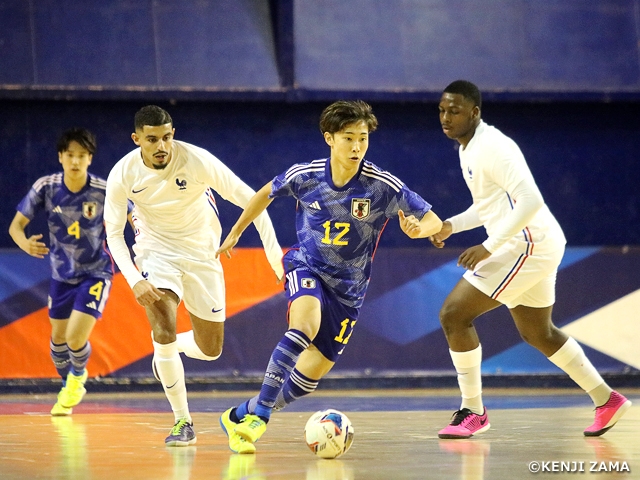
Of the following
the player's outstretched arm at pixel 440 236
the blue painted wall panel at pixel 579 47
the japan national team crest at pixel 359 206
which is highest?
the blue painted wall panel at pixel 579 47

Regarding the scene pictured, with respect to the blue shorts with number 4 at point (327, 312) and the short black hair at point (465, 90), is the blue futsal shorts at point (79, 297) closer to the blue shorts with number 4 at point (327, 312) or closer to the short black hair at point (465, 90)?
the blue shorts with number 4 at point (327, 312)

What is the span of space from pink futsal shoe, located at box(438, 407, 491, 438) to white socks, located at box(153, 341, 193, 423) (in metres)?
1.66

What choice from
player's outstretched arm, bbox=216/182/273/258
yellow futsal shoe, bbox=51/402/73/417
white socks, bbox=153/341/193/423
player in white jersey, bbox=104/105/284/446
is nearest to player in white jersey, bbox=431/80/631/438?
player's outstretched arm, bbox=216/182/273/258

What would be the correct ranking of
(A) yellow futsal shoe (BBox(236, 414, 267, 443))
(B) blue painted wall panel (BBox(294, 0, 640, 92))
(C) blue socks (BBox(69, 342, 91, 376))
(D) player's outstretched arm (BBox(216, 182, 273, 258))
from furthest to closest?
(B) blue painted wall panel (BBox(294, 0, 640, 92))
(C) blue socks (BBox(69, 342, 91, 376))
(D) player's outstretched arm (BBox(216, 182, 273, 258))
(A) yellow futsal shoe (BBox(236, 414, 267, 443))

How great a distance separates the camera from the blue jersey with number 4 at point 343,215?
604cm

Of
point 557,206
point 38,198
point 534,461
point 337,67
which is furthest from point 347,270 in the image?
point 557,206

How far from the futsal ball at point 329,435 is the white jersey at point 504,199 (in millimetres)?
1531

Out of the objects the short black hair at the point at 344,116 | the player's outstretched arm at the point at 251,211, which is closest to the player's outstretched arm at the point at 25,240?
the player's outstretched arm at the point at 251,211

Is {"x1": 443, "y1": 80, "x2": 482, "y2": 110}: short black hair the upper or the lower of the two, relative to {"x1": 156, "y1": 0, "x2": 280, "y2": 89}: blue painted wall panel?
lower

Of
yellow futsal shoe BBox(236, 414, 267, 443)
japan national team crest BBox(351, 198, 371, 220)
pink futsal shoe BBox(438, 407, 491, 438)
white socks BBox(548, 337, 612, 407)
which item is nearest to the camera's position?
yellow futsal shoe BBox(236, 414, 267, 443)

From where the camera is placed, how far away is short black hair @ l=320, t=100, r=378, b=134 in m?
5.95

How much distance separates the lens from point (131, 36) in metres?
12.6

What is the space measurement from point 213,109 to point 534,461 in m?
8.95

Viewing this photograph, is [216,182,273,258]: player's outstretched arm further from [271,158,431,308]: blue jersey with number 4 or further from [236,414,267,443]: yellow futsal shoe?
[236,414,267,443]: yellow futsal shoe
